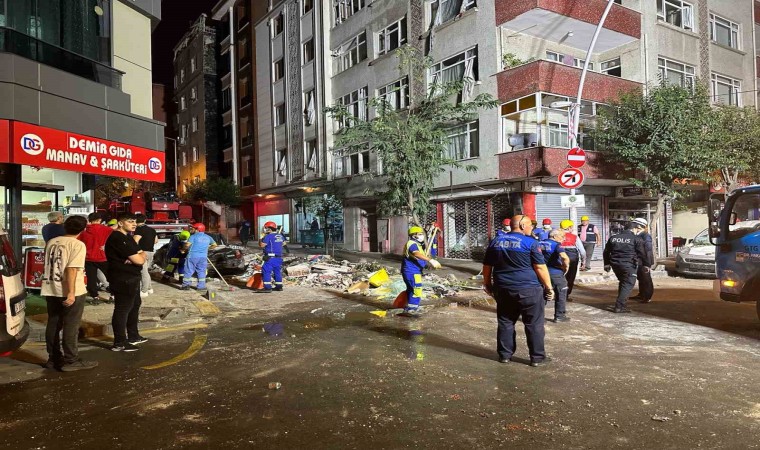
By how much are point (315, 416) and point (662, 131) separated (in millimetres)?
16557

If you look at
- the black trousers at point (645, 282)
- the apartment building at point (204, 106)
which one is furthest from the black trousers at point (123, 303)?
the apartment building at point (204, 106)

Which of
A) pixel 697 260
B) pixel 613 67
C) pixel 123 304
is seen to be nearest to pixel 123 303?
pixel 123 304

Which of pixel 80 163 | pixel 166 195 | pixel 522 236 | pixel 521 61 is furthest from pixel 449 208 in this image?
pixel 522 236

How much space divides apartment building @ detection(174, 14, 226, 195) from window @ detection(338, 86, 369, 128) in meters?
16.2

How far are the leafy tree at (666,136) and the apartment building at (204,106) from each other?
102 feet

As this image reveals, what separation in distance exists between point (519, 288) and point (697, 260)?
11.2 metres

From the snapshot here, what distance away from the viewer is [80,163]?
34.4 ft

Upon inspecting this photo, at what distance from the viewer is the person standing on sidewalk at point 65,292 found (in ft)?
17.5

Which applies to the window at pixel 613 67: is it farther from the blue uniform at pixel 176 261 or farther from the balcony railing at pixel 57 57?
the balcony railing at pixel 57 57

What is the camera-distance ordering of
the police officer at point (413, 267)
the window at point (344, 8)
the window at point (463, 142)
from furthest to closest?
the window at point (344, 8) < the window at point (463, 142) < the police officer at point (413, 267)

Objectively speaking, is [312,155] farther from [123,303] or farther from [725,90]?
[123,303]

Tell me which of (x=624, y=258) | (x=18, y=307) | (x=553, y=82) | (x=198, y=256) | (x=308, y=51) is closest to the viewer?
(x=18, y=307)

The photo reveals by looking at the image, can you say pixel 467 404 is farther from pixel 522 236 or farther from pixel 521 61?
pixel 521 61

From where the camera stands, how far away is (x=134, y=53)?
1401 cm
